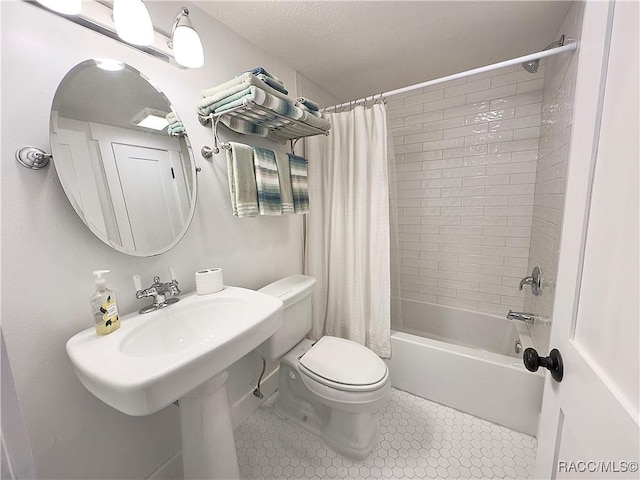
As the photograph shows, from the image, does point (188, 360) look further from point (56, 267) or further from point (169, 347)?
point (56, 267)

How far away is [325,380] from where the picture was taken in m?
1.20

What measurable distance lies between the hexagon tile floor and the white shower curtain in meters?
0.44

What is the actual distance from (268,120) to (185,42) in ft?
1.40

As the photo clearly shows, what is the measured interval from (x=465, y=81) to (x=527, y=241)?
1.26m

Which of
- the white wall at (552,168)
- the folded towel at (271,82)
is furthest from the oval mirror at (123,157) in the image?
the white wall at (552,168)

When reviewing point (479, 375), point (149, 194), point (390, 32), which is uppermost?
point (390, 32)

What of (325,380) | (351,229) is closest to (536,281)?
(351,229)

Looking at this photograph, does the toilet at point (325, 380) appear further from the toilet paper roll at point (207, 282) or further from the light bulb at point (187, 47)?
the light bulb at point (187, 47)

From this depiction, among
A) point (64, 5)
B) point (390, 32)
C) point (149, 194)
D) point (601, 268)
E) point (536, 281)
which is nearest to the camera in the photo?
point (601, 268)

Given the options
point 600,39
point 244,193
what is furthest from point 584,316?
point 244,193

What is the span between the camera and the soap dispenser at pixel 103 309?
0.81 meters

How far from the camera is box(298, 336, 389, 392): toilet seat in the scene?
117 centimetres

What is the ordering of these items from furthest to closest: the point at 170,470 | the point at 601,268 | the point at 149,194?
the point at 170,470 < the point at 149,194 < the point at 601,268

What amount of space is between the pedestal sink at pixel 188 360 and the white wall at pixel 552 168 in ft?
4.37
